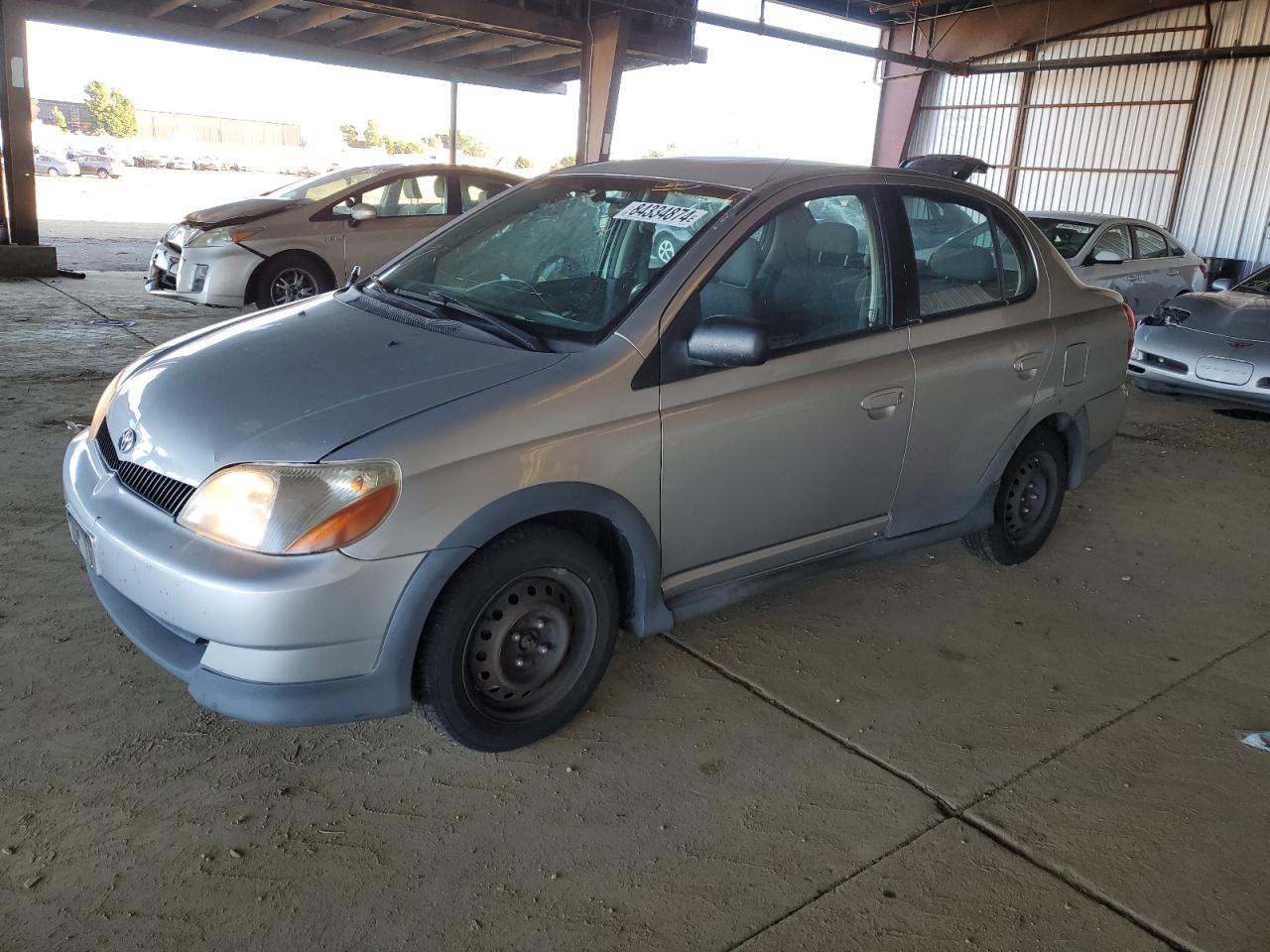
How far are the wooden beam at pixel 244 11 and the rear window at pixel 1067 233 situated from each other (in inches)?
389

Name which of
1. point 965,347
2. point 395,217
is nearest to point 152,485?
point 965,347

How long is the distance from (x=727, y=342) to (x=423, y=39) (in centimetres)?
1429

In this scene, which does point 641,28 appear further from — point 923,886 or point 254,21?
point 923,886

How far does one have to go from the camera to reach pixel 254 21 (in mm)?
14883

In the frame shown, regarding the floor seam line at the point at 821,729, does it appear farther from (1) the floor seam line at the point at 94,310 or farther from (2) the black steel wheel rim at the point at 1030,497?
(1) the floor seam line at the point at 94,310

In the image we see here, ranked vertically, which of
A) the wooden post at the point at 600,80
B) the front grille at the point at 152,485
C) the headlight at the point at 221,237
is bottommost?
the front grille at the point at 152,485

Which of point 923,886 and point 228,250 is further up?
point 228,250

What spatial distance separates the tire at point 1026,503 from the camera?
4008 mm

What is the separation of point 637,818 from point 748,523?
3.16 ft

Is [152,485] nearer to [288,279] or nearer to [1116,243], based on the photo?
[288,279]

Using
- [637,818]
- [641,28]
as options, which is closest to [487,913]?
[637,818]

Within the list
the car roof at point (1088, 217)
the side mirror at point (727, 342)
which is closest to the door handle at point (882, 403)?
the side mirror at point (727, 342)

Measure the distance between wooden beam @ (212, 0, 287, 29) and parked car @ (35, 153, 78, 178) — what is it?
2502 centimetres

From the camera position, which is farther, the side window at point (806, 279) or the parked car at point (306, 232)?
the parked car at point (306, 232)
